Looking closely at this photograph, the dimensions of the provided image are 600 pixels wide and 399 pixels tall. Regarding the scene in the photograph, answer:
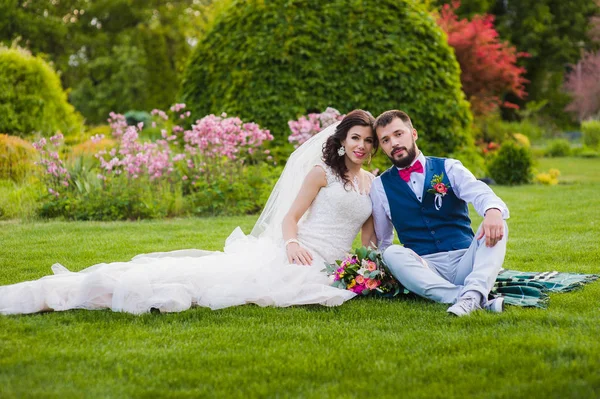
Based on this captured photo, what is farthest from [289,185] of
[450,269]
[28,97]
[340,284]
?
[28,97]

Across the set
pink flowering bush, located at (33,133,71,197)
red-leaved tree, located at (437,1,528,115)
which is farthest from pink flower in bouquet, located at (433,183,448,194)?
red-leaved tree, located at (437,1,528,115)

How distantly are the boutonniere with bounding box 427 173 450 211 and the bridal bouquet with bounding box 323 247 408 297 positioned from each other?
1.73 ft

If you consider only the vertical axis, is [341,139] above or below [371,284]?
above

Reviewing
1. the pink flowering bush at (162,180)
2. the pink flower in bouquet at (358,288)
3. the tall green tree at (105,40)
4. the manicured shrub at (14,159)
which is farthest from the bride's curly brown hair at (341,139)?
the tall green tree at (105,40)

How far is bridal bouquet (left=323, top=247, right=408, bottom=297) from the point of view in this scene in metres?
4.61

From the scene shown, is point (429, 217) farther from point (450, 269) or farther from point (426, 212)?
point (450, 269)

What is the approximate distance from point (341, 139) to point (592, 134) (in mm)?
21134

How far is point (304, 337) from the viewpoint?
12.1 feet

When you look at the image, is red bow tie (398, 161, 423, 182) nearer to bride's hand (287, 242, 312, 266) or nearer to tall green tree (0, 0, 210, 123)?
bride's hand (287, 242, 312, 266)

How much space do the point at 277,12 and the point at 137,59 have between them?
925 inches

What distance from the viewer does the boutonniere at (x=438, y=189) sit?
15.0 ft

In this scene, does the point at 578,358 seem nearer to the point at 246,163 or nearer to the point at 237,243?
the point at 237,243

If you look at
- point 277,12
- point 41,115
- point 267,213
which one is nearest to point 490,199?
point 267,213

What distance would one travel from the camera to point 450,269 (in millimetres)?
4664
